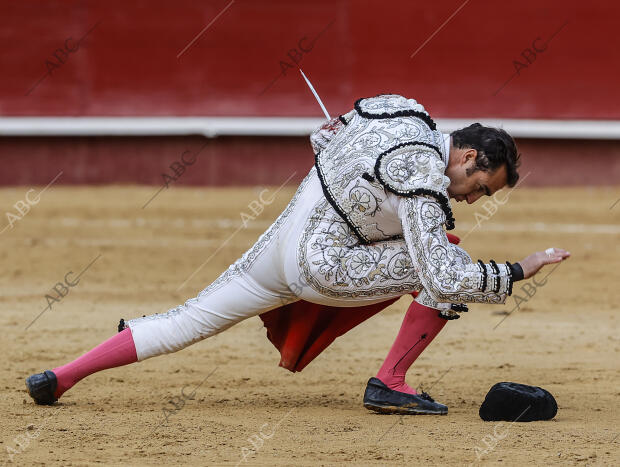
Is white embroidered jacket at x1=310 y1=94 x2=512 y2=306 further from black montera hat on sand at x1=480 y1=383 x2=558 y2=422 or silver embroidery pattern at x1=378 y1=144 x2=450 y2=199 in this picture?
black montera hat on sand at x1=480 y1=383 x2=558 y2=422

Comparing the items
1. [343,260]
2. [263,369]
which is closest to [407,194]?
[343,260]

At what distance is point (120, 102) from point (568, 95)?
13.2ft

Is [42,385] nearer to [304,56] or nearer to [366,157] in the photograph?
[366,157]

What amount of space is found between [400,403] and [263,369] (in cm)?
89

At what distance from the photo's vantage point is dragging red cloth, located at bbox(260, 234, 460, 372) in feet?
11.5

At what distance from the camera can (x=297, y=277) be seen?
10.7 feet

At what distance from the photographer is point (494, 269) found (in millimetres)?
3072

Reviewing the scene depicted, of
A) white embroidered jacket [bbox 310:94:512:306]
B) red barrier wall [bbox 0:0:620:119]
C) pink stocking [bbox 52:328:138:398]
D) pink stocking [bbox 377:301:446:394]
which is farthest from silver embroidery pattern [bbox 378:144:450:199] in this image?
red barrier wall [bbox 0:0:620:119]

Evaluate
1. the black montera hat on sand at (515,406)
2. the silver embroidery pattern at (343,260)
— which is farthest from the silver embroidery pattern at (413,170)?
the black montera hat on sand at (515,406)

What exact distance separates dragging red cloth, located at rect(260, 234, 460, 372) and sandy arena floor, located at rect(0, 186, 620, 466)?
173 millimetres

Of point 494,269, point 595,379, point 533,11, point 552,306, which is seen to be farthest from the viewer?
point 533,11

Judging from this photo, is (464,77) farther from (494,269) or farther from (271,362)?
(494,269)

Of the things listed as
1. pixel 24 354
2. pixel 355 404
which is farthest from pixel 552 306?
pixel 24 354

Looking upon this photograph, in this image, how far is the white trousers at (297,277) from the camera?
3238 mm
